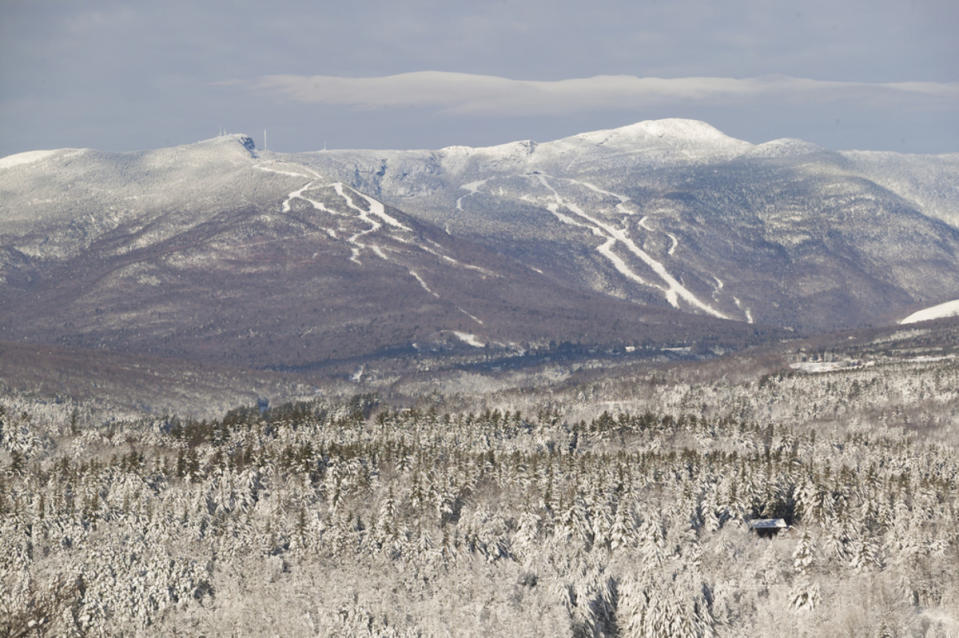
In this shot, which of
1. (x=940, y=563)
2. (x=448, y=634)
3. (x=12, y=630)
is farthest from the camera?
(x=940, y=563)

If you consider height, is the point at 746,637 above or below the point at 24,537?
below

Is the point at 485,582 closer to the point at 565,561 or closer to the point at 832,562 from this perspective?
the point at 565,561

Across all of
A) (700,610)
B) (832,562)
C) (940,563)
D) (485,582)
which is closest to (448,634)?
(485,582)

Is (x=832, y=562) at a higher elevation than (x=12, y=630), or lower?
lower

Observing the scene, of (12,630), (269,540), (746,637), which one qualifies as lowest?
(746,637)

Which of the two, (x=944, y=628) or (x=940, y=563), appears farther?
(x=940, y=563)

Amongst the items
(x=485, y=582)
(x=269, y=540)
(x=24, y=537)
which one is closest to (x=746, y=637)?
(x=485, y=582)

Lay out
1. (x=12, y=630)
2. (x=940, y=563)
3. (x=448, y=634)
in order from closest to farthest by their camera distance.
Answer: (x=12, y=630) → (x=448, y=634) → (x=940, y=563)

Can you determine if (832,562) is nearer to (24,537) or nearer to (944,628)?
(944,628)

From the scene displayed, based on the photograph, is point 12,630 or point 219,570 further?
point 219,570
